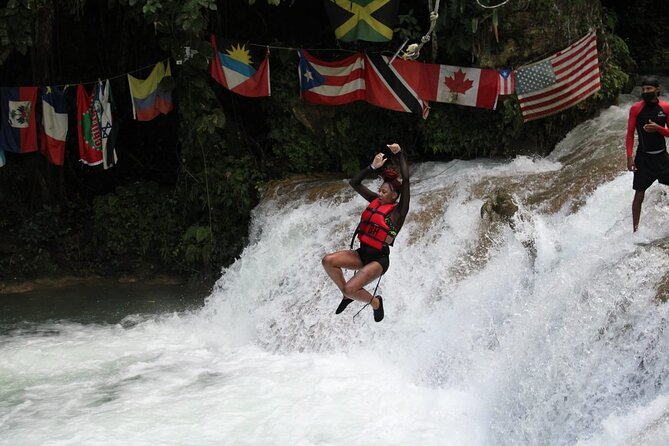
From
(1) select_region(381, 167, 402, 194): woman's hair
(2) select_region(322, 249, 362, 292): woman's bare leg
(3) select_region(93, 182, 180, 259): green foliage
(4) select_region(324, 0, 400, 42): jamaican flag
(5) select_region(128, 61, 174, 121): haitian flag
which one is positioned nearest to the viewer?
(1) select_region(381, 167, 402, 194): woman's hair

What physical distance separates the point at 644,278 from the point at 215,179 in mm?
6468

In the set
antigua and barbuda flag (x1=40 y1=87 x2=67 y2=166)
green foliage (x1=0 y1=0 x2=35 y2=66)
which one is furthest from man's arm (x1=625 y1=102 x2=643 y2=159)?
antigua and barbuda flag (x1=40 y1=87 x2=67 y2=166)

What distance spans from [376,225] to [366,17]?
457cm

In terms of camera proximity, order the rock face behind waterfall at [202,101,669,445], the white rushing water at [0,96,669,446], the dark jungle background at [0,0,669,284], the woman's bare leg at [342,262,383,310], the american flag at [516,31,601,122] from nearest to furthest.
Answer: the rock face behind waterfall at [202,101,669,445], the white rushing water at [0,96,669,446], the woman's bare leg at [342,262,383,310], the american flag at [516,31,601,122], the dark jungle background at [0,0,669,284]

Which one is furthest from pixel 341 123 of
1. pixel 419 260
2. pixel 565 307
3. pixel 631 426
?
pixel 631 426

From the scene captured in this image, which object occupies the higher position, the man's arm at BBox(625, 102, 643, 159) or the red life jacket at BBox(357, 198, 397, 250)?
the man's arm at BBox(625, 102, 643, 159)

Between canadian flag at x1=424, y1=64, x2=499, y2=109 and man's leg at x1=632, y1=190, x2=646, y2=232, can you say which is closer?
man's leg at x1=632, y1=190, x2=646, y2=232

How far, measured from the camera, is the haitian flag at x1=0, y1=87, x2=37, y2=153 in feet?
35.1

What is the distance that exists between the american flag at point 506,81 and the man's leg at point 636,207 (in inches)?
146

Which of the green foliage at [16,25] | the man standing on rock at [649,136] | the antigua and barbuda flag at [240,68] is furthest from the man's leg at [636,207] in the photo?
the green foliage at [16,25]

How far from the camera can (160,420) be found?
6.49 metres

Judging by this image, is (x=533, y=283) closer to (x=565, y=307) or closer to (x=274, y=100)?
(x=565, y=307)

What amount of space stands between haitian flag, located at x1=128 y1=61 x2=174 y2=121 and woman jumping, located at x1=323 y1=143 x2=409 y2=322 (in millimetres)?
→ 4974

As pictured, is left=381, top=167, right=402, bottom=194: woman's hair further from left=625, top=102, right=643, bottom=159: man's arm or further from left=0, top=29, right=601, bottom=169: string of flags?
left=0, top=29, right=601, bottom=169: string of flags
